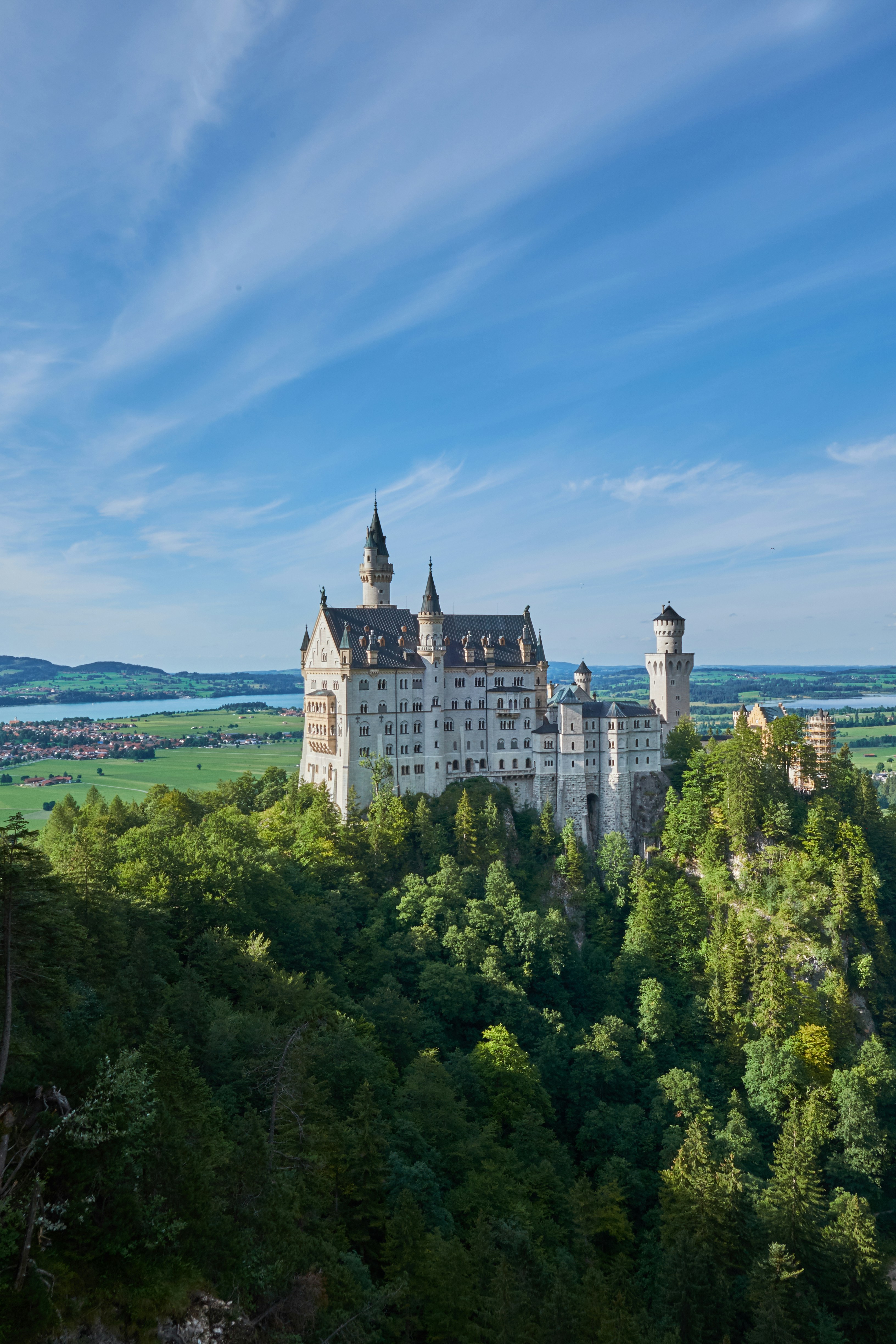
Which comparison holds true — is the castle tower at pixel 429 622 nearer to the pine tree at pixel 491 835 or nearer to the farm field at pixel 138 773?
the pine tree at pixel 491 835

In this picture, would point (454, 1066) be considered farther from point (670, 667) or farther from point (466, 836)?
point (670, 667)

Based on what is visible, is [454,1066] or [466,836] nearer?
[454,1066]

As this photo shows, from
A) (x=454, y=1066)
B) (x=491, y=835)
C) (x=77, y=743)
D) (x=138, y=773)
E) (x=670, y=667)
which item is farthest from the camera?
(x=77, y=743)

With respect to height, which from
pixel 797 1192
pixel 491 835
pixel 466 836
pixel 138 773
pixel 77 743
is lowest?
pixel 797 1192

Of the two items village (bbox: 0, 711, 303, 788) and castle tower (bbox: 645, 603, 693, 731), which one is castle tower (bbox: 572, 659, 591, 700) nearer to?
castle tower (bbox: 645, 603, 693, 731)

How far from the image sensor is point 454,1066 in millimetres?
62812

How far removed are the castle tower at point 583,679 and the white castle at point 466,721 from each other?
184 mm

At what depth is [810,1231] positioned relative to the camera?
56.8 meters

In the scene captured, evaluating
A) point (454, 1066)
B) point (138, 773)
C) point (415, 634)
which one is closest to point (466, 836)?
point (415, 634)

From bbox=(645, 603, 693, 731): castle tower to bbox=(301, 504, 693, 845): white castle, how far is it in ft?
15.6

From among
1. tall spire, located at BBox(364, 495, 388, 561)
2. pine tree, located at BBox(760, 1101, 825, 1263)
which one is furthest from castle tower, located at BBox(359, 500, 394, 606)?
pine tree, located at BBox(760, 1101, 825, 1263)

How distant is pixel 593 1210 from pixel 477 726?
49.4 meters

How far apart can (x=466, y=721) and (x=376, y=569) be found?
2010 cm

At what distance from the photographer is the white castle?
90.9m
